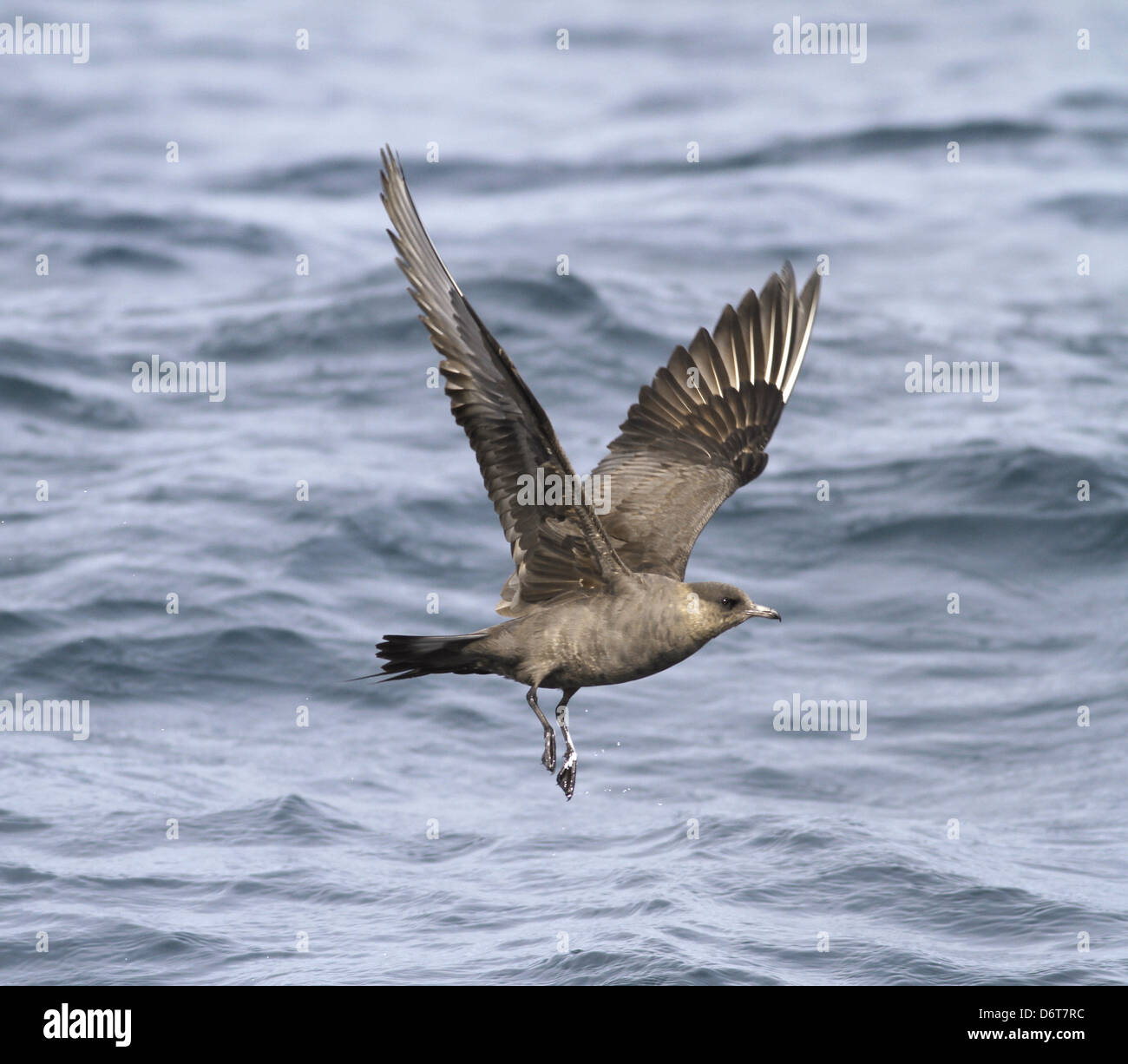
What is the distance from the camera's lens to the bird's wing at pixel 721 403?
10195mm

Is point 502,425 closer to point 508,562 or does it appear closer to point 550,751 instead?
point 550,751

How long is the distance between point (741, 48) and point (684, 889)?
92.7 ft

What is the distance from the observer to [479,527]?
1720 cm

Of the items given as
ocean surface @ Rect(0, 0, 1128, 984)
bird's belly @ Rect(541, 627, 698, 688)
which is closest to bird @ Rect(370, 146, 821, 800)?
bird's belly @ Rect(541, 627, 698, 688)

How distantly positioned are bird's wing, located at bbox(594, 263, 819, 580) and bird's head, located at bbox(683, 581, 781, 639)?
52.6 inches

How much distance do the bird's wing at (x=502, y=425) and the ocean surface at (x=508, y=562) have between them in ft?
9.55

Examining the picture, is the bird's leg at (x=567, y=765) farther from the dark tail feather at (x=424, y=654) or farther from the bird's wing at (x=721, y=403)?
the bird's wing at (x=721, y=403)

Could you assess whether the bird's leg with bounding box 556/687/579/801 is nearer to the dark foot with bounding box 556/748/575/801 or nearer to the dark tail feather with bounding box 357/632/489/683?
the dark foot with bounding box 556/748/575/801

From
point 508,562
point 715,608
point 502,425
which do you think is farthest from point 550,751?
point 508,562

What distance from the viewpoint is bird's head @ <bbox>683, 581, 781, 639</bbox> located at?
8656 millimetres

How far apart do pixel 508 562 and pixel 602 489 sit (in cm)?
657

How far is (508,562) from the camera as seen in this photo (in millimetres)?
16594
